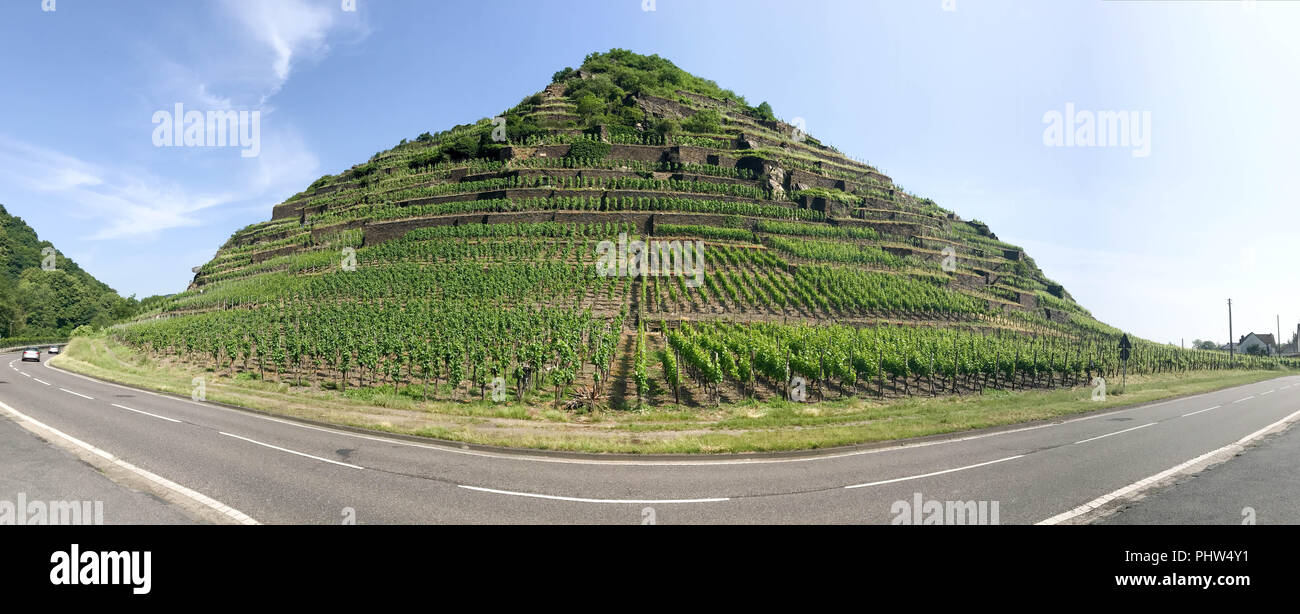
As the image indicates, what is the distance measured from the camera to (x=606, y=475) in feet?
36.0

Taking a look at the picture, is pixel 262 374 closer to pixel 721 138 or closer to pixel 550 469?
pixel 550 469

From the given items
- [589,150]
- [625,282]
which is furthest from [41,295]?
[625,282]

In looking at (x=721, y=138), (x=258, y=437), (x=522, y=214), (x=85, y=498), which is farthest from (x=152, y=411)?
(x=721, y=138)

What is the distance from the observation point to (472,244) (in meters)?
60.4

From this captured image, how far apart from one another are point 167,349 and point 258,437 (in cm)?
3972

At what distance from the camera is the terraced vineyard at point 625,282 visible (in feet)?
86.9

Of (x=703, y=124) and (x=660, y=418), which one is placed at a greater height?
(x=703, y=124)

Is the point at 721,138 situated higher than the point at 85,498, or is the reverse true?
the point at 721,138
